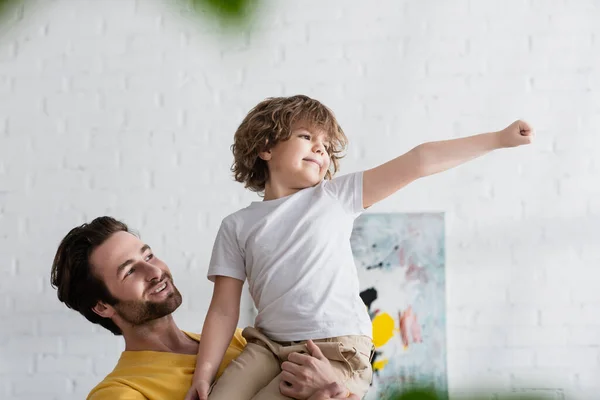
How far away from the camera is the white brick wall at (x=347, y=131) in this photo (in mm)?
3383

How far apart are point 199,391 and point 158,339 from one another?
340mm

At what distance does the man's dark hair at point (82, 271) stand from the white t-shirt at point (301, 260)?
1.24 feet

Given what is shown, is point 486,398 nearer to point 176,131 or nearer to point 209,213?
point 209,213

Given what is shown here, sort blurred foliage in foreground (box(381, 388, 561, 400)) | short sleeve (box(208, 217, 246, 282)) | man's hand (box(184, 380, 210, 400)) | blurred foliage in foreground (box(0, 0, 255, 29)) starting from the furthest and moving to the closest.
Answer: blurred foliage in foreground (box(0, 0, 255, 29)) → blurred foliage in foreground (box(381, 388, 561, 400)) → short sleeve (box(208, 217, 246, 282)) → man's hand (box(184, 380, 210, 400))

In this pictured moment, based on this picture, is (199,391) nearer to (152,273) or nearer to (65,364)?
(152,273)

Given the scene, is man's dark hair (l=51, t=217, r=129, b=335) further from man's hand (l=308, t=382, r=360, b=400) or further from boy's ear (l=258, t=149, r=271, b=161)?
man's hand (l=308, t=382, r=360, b=400)

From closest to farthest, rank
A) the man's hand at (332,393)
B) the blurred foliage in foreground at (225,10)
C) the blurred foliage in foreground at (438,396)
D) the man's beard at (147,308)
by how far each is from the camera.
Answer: the man's hand at (332,393) < the man's beard at (147,308) < the blurred foliage in foreground at (438,396) < the blurred foliage in foreground at (225,10)

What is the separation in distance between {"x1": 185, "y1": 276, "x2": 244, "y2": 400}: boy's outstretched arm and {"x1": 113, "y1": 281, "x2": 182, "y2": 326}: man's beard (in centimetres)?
19

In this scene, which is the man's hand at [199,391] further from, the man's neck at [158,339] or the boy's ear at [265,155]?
the boy's ear at [265,155]

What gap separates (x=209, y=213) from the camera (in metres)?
3.40

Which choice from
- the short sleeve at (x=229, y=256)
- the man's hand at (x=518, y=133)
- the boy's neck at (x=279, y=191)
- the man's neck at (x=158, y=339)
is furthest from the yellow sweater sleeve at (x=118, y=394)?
the man's hand at (x=518, y=133)

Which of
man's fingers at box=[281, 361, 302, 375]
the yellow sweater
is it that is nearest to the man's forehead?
the yellow sweater

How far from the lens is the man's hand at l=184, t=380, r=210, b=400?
1939 millimetres

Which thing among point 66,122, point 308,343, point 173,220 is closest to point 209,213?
point 173,220
